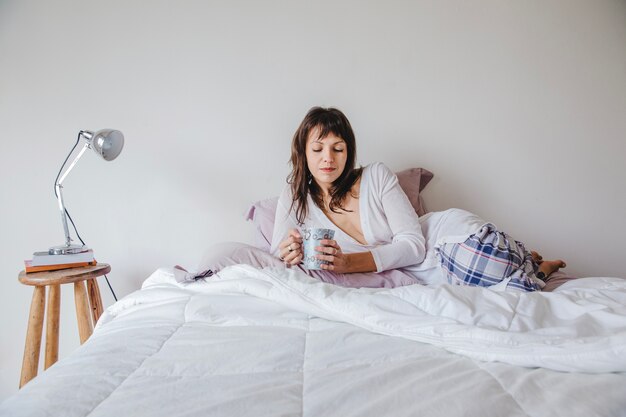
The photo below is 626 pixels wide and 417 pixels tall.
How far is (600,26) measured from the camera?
5.61ft

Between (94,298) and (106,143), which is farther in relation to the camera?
(94,298)

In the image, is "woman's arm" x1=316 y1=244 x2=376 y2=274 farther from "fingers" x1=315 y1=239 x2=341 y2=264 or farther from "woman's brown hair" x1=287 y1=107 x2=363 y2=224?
"woman's brown hair" x1=287 y1=107 x2=363 y2=224

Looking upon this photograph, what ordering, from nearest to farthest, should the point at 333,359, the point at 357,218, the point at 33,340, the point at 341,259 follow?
the point at 333,359 → the point at 341,259 → the point at 33,340 → the point at 357,218

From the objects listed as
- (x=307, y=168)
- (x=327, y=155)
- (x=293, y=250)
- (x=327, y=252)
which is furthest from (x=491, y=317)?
(x=307, y=168)

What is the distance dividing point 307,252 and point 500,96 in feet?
4.41

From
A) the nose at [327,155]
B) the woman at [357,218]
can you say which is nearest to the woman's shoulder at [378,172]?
the woman at [357,218]

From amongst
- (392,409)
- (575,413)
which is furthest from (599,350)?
(392,409)

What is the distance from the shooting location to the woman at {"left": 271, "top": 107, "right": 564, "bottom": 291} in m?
1.06

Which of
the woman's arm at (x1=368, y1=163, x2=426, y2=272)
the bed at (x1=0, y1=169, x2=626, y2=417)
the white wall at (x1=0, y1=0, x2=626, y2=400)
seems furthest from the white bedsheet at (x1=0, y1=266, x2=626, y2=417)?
the white wall at (x1=0, y1=0, x2=626, y2=400)

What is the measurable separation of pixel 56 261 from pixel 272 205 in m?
0.78

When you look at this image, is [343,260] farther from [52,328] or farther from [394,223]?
[52,328]

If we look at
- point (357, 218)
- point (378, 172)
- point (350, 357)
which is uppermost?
point (378, 172)

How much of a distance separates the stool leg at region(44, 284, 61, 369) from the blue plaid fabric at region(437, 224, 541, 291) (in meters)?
1.26

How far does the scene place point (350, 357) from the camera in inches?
21.6
